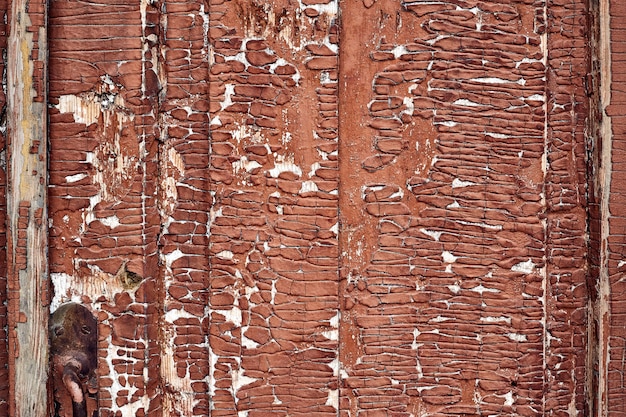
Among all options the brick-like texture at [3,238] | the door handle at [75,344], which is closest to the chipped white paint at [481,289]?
the door handle at [75,344]

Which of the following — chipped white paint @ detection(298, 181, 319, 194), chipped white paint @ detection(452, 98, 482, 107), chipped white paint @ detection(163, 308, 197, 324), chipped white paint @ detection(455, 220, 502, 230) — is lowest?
chipped white paint @ detection(163, 308, 197, 324)

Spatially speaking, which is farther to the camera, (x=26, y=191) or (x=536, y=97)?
(x=536, y=97)

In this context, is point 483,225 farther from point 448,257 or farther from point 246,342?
point 246,342

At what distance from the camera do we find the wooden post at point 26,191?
2.05 meters

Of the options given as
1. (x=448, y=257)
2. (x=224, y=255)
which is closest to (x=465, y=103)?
(x=448, y=257)

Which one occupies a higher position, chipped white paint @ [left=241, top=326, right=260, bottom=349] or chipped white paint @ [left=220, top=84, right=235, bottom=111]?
chipped white paint @ [left=220, top=84, right=235, bottom=111]

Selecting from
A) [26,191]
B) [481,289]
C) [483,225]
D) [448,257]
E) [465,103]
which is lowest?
[481,289]

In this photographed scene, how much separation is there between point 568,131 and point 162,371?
1.72 meters

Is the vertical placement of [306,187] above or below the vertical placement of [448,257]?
above

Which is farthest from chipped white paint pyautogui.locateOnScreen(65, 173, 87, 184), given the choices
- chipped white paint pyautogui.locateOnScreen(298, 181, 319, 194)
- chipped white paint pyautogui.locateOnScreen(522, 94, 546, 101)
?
chipped white paint pyautogui.locateOnScreen(522, 94, 546, 101)

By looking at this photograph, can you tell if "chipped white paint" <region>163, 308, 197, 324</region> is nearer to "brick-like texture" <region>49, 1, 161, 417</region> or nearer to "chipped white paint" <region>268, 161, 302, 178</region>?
"brick-like texture" <region>49, 1, 161, 417</region>

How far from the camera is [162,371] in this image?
2154mm

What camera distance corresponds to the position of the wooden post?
205 centimetres

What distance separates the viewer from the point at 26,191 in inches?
80.9
